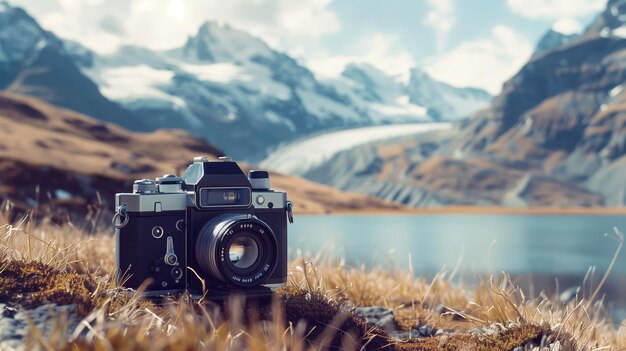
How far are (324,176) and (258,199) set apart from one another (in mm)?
159407

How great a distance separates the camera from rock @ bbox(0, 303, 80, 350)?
3342 mm

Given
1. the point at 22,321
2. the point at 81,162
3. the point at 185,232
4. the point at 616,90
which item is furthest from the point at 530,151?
the point at 22,321

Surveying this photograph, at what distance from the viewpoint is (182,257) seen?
488 cm

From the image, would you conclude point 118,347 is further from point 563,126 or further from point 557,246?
point 563,126

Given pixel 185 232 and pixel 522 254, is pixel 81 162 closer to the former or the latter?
pixel 522 254

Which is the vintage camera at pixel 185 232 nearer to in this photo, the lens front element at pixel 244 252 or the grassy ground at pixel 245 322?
the lens front element at pixel 244 252

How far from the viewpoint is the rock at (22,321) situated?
3342mm

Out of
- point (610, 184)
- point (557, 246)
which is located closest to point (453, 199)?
point (610, 184)

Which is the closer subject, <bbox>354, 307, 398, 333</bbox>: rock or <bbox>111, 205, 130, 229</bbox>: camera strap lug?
<bbox>111, 205, 130, 229</bbox>: camera strap lug

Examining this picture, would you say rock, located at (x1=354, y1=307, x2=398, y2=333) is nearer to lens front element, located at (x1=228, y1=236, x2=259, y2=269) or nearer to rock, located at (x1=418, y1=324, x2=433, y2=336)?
rock, located at (x1=418, y1=324, x2=433, y2=336)

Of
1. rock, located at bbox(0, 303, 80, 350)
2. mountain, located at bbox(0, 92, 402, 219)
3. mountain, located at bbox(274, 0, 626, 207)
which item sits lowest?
rock, located at bbox(0, 303, 80, 350)

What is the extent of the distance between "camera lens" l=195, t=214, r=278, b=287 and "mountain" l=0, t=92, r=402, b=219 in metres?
4.28

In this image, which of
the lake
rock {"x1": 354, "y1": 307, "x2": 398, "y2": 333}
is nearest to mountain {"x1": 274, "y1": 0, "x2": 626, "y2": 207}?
the lake

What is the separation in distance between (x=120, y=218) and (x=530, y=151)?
152 meters
